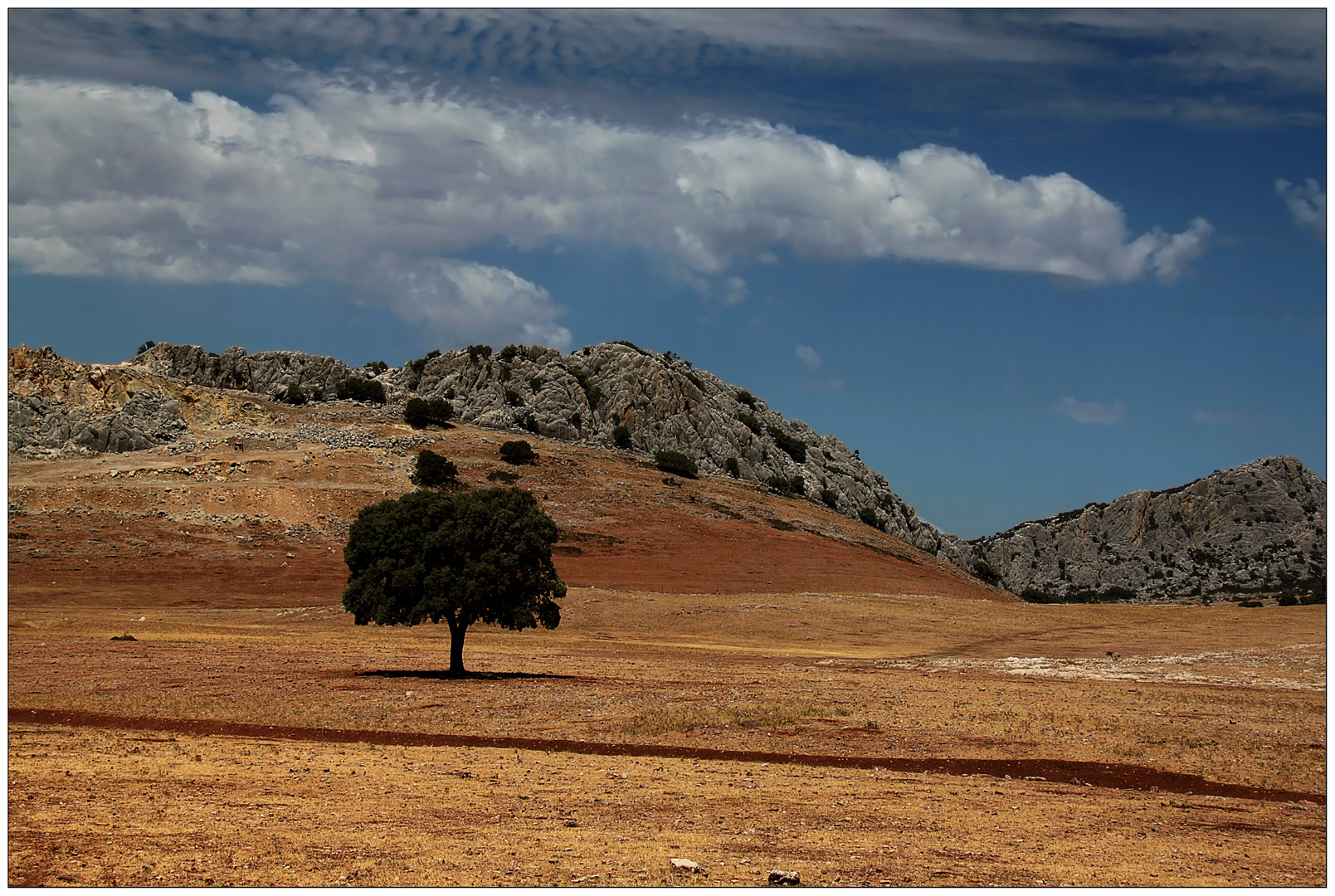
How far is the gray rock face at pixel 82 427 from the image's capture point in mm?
97625

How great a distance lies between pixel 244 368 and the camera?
494ft

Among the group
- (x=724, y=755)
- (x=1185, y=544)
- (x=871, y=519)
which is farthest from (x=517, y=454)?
(x=1185, y=544)

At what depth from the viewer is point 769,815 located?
15445 millimetres

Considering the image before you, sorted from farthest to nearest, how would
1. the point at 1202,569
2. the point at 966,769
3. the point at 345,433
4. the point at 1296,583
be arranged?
the point at 1202,569, the point at 1296,583, the point at 345,433, the point at 966,769

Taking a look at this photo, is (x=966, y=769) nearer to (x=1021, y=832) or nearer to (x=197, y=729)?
(x=1021, y=832)

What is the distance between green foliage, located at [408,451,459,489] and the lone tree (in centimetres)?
5784

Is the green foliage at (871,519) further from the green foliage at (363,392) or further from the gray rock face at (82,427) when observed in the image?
the gray rock face at (82,427)

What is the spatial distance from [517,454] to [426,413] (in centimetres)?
1525

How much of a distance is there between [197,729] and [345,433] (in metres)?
85.9

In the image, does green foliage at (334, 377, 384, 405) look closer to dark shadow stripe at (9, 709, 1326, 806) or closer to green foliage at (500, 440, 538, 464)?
green foliage at (500, 440, 538, 464)

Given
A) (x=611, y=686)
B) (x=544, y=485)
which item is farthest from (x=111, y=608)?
(x=544, y=485)

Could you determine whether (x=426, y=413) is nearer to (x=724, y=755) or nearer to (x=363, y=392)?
(x=363, y=392)

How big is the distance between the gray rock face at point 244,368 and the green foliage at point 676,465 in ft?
178

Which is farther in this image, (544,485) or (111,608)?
(544,485)
